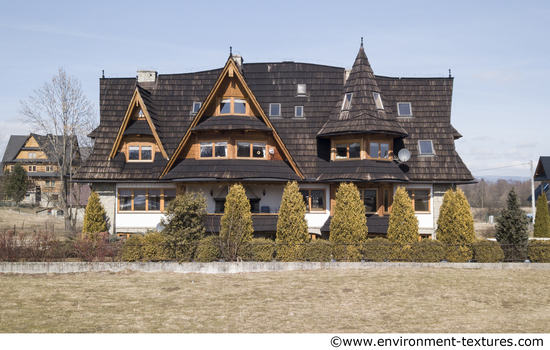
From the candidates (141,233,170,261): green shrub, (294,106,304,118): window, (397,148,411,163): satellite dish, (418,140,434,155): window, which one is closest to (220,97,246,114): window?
(294,106,304,118): window

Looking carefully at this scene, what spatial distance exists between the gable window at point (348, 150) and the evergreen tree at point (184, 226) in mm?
9449

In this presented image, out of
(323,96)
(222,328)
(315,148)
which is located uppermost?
(323,96)

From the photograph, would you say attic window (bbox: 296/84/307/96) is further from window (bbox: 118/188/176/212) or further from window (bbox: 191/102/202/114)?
window (bbox: 118/188/176/212)

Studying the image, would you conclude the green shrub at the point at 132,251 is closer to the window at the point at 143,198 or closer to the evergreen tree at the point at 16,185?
the window at the point at 143,198

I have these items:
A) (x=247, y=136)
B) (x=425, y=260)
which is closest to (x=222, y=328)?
(x=425, y=260)

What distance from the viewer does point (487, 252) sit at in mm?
21062

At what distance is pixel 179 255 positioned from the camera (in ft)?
66.2

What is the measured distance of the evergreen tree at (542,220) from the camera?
112 ft

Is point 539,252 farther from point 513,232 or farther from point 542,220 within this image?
point 542,220

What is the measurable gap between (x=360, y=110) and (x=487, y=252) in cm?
1016

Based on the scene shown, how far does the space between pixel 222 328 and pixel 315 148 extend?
1666cm

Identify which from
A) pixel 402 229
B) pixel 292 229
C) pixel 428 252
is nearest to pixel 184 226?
pixel 292 229

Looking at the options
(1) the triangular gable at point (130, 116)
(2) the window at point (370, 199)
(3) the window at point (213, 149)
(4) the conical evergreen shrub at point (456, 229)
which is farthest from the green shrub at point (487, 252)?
(1) the triangular gable at point (130, 116)

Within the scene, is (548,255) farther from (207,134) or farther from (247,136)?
(207,134)
